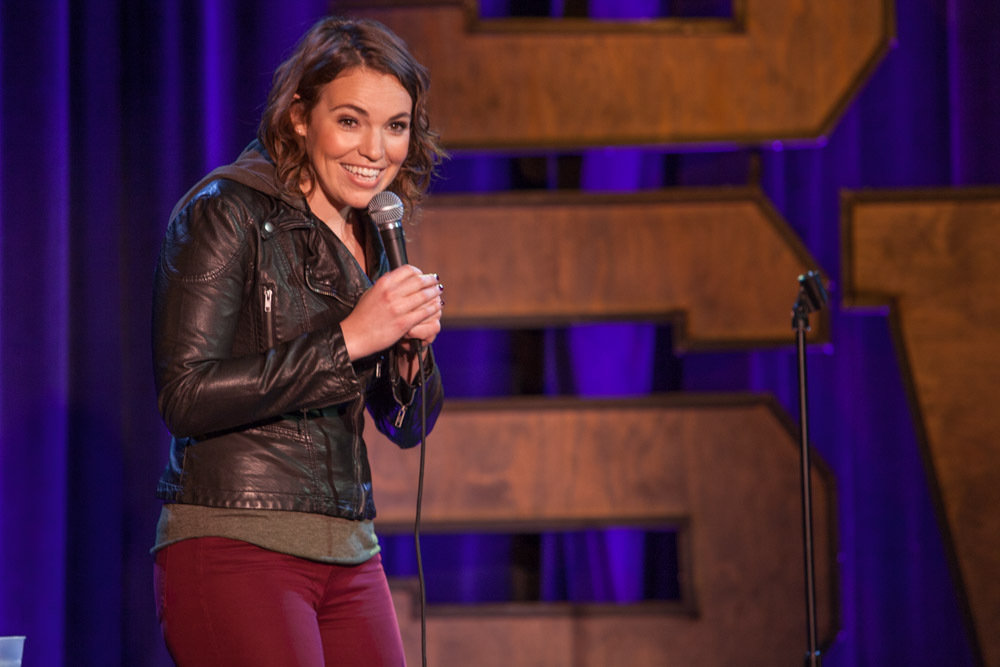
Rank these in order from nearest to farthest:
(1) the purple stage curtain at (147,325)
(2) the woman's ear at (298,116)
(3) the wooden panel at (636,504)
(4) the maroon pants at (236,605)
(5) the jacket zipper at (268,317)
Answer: (4) the maroon pants at (236,605) < (5) the jacket zipper at (268,317) < (2) the woman's ear at (298,116) < (1) the purple stage curtain at (147,325) < (3) the wooden panel at (636,504)

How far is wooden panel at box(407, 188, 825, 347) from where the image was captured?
290 cm

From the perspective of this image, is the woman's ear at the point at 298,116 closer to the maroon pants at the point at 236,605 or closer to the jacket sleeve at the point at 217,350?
the jacket sleeve at the point at 217,350

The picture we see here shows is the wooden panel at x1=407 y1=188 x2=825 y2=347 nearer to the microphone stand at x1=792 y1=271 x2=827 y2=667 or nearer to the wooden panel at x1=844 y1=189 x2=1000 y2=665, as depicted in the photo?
the wooden panel at x1=844 y1=189 x2=1000 y2=665

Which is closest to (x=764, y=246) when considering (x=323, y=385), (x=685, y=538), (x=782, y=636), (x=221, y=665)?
(x=685, y=538)

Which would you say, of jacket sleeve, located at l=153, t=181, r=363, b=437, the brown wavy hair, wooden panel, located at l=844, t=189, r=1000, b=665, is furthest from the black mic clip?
jacket sleeve, located at l=153, t=181, r=363, b=437

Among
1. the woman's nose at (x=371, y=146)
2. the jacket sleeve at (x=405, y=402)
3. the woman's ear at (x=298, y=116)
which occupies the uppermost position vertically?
the woman's ear at (x=298, y=116)

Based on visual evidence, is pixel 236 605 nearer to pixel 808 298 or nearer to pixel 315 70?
pixel 315 70

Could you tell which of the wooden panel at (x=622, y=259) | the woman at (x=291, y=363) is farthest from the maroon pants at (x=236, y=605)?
the wooden panel at (x=622, y=259)

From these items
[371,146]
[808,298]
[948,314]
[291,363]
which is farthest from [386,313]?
[948,314]

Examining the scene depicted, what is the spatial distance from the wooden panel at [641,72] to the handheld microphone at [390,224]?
4.08 feet

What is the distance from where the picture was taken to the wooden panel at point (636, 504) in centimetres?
283

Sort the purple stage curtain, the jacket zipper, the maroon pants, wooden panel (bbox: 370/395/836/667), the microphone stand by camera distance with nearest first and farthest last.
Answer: the maroon pants, the jacket zipper, the microphone stand, the purple stage curtain, wooden panel (bbox: 370/395/836/667)

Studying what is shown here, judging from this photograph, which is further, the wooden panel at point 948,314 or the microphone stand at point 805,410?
the wooden panel at point 948,314

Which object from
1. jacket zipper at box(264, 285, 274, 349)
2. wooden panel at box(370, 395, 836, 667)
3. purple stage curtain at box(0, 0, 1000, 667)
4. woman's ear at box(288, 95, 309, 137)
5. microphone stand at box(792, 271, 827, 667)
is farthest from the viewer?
wooden panel at box(370, 395, 836, 667)
